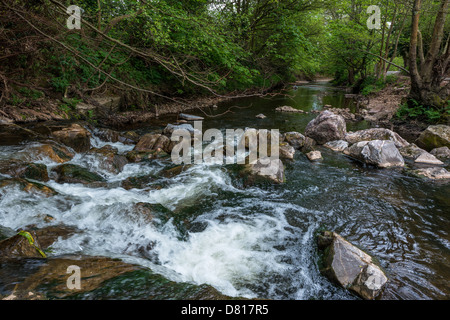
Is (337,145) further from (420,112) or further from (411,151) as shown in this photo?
(420,112)

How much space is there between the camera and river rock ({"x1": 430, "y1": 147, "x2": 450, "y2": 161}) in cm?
602

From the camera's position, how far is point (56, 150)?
5066 millimetres

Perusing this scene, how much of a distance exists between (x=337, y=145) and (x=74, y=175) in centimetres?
663

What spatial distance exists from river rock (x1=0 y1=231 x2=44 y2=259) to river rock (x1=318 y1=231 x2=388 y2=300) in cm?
285

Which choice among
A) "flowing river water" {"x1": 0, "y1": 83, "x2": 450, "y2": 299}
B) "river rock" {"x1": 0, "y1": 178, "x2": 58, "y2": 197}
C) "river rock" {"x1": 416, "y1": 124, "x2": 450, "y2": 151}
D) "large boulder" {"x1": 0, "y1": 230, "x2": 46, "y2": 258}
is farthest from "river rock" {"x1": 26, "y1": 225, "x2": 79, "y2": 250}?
"river rock" {"x1": 416, "y1": 124, "x2": 450, "y2": 151}

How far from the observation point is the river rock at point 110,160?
502cm

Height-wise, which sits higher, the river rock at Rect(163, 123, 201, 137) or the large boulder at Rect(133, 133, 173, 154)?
the river rock at Rect(163, 123, 201, 137)

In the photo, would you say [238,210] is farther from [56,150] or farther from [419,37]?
[419,37]

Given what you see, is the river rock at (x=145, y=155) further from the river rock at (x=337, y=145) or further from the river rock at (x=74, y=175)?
the river rock at (x=337, y=145)

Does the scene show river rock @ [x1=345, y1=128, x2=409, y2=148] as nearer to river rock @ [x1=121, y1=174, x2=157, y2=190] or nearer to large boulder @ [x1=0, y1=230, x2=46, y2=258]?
river rock @ [x1=121, y1=174, x2=157, y2=190]

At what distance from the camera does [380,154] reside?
5664 mm

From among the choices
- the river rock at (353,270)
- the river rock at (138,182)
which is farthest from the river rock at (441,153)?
the river rock at (138,182)

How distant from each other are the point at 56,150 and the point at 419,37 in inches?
476

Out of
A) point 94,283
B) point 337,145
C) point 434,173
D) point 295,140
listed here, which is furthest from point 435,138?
point 94,283
